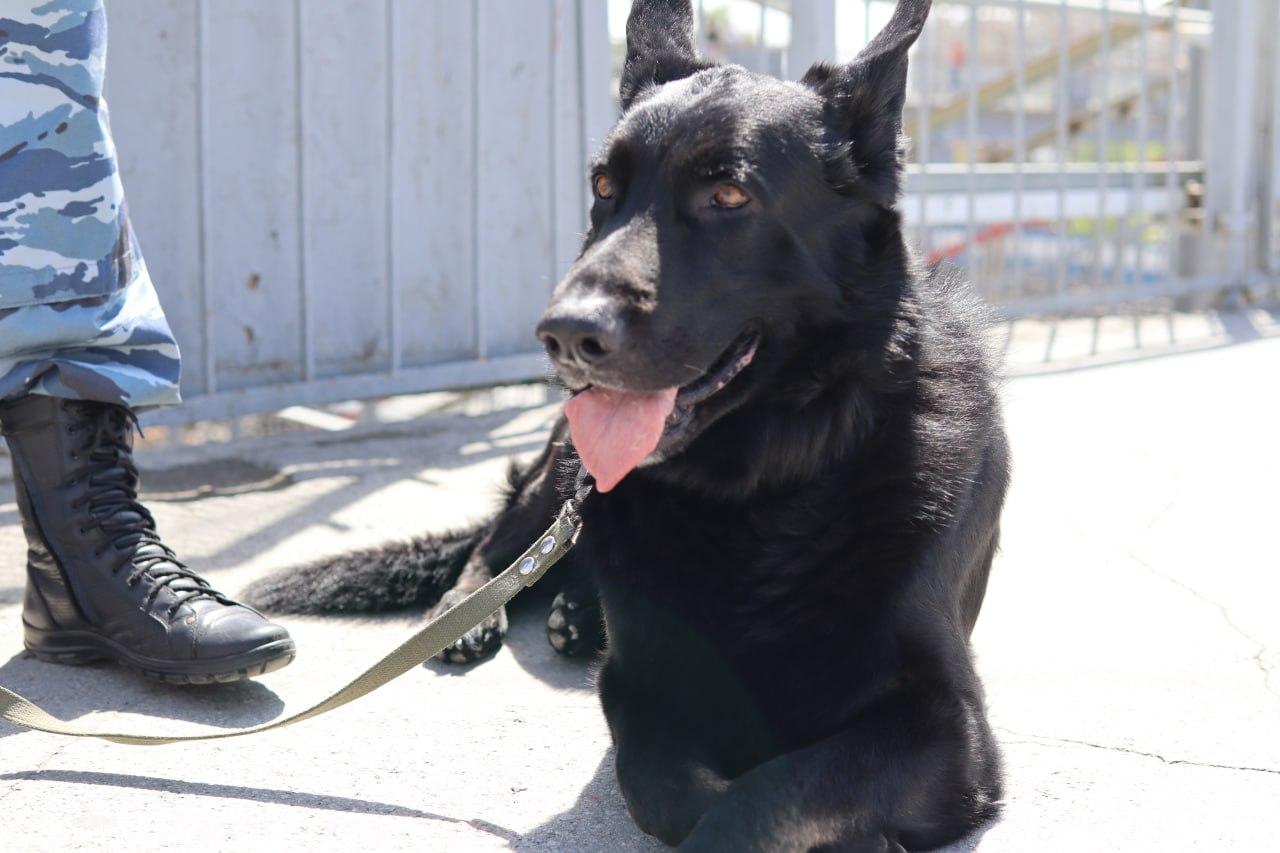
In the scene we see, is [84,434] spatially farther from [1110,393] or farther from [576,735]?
A: [1110,393]

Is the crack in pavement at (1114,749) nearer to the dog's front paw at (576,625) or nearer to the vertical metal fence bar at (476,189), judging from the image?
the dog's front paw at (576,625)

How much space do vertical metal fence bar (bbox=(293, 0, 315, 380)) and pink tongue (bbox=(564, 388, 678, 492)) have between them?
8.80 feet

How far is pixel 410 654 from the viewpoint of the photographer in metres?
2.03

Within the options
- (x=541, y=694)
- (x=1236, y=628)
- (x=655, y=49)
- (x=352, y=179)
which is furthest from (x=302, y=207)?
(x=1236, y=628)

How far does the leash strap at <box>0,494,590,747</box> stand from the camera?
2002 millimetres

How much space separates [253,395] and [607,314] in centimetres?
279

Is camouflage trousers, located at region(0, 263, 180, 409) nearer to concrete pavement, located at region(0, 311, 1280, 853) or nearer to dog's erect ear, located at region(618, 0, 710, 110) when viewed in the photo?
concrete pavement, located at region(0, 311, 1280, 853)

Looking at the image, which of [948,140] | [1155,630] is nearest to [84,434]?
[1155,630]

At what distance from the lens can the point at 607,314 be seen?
1.77 m

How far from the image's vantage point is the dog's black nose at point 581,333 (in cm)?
174

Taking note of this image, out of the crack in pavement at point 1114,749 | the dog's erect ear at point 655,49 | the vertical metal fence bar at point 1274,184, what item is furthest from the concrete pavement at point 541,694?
the vertical metal fence bar at point 1274,184

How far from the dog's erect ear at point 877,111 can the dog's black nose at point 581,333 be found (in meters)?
0.57

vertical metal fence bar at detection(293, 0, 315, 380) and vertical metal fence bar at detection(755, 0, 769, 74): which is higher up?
vertical metal fence bar at detection(755, 0, 769, 74)

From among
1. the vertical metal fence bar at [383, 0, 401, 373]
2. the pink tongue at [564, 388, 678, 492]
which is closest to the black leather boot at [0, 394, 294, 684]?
the pink tongue at [564, 388, 678, 492]
